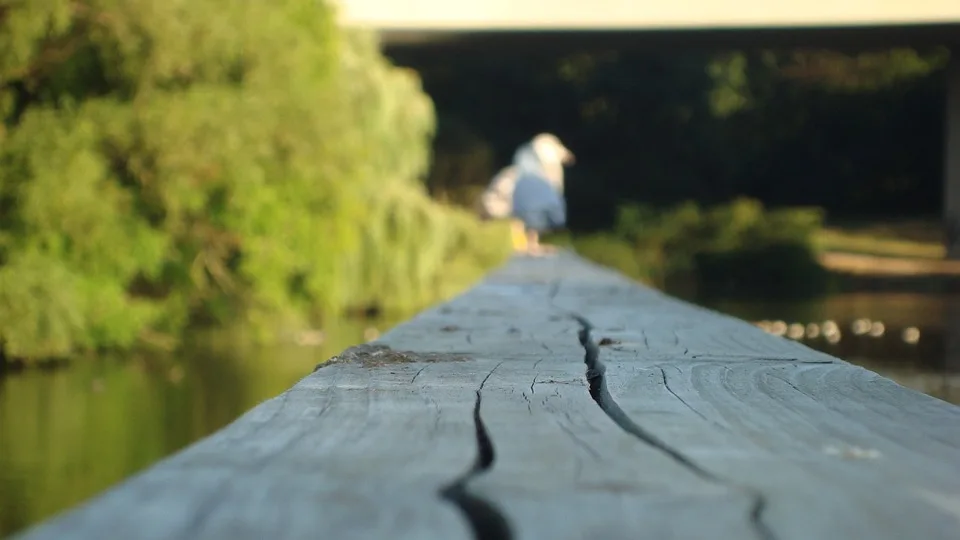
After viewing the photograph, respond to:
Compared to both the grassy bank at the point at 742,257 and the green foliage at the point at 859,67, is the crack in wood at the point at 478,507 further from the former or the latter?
the green foliage at the point at 859,67

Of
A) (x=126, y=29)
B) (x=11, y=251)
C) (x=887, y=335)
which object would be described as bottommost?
(x=887, y=335)

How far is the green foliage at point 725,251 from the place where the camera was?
906 inches

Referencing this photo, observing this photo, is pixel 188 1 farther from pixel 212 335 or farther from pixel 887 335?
pixel 887 335

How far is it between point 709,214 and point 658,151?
786 centimetres

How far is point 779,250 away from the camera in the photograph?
909 inches

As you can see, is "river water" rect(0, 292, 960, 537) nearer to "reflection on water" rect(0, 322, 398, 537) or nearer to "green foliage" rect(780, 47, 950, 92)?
"reflection on water" rect(0, 322, 398, 537)

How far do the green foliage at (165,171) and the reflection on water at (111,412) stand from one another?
36cm

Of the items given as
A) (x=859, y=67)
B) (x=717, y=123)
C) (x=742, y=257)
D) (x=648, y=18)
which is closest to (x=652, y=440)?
(x=648, y=18)

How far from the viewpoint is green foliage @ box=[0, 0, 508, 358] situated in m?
9.50

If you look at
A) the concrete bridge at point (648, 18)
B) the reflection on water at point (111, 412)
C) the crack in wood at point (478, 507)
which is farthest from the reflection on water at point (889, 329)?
the crack in wood at point (478, 507)

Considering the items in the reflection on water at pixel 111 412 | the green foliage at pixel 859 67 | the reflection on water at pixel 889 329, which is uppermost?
the green foliage at pixel 859 67

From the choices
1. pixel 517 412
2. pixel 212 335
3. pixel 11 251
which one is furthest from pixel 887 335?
pixel 517 412

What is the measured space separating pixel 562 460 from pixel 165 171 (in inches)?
359

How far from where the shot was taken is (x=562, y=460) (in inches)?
54.2
